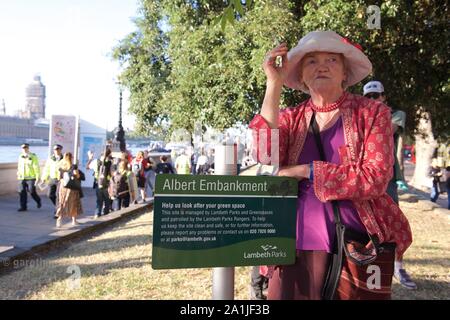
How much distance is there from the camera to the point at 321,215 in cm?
168

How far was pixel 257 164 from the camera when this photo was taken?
5.99 feet

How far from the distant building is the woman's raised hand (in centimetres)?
1840

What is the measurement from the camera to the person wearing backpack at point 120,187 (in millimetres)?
11008

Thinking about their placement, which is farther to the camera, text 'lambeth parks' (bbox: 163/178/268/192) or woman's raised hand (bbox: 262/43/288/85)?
woman's raised hand (bbox: 262/43/288/85)

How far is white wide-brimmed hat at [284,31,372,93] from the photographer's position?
5.67ft

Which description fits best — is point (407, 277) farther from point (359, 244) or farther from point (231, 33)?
point (231, 33)

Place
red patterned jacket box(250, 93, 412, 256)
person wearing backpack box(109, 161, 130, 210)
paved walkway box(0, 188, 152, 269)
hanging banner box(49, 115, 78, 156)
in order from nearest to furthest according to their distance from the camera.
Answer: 1. red patterned jacket box(250, 93, 412, 256)
2. paved walkway box(0, 188, 152, 269)
3. person wearing backpack box(109, 161, 130, 210)
4. hanging banner box(49, 115, 78, 156)

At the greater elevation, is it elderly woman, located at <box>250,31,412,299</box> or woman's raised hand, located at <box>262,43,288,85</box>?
woman's raised hand, located at <box>262,43,288,85</box>

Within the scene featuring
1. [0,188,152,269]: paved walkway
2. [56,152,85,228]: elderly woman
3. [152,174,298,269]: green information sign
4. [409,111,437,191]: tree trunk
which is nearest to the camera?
[152,174,298,269]: green information sign

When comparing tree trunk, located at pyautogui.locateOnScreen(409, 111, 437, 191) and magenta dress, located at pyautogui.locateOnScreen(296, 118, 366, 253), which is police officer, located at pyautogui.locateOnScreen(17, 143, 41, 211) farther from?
tree trunk, located at pyautogui.locateOnScreen(409, 111, 437, 191)

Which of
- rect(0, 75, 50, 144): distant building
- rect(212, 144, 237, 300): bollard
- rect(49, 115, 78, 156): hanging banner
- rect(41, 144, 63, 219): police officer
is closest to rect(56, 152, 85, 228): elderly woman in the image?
rect(41, 144, 63, 219): police officer

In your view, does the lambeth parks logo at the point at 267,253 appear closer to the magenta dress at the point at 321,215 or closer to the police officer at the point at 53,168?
the magenta dress at the point at 321,215

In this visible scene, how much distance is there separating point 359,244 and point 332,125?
0.46m

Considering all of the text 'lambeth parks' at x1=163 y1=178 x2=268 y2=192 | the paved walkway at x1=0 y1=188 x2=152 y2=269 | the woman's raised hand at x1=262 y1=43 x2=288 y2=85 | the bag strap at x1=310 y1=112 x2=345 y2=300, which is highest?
the woman's raised hand at x1=262 y1=43 x2=288 y2=85
